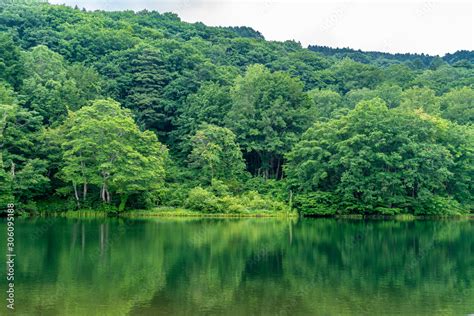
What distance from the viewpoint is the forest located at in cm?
3966

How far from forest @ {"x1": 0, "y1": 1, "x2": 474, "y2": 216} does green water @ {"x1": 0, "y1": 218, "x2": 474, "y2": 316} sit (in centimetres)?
1103

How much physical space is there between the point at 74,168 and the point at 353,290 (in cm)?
2800

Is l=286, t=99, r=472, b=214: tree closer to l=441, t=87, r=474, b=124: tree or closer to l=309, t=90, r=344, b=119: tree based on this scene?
l=441, t=87, r=474, b=124: tree

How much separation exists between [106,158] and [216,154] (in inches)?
364

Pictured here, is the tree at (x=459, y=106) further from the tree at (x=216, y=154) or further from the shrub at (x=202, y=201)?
the shrub at (x=202, y=201)

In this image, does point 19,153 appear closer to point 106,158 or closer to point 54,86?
point 106,158

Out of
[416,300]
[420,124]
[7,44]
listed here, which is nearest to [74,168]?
[7,44]

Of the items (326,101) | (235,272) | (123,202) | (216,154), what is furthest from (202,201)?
(235,272)

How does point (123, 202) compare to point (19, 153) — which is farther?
point (19, 153)

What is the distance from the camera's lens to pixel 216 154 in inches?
1769

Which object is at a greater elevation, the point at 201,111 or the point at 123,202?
the point at 201,111

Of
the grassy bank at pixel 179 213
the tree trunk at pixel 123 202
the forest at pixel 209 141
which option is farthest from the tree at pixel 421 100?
the tree trunk at pixel 123 202

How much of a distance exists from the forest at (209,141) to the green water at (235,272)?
36.2 ft

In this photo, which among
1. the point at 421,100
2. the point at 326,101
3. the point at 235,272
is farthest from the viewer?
the point at 326,101
